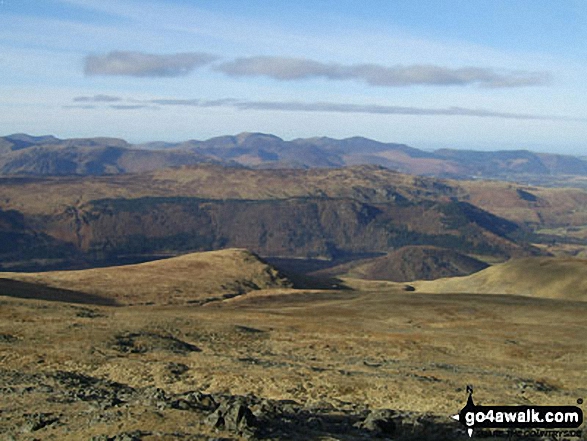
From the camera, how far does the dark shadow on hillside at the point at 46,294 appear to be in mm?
71688

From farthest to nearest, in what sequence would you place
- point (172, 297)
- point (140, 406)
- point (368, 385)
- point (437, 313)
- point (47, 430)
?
point (172, 297), point (437, 313), point (368, 385), point (140, 406), point (47, 430)

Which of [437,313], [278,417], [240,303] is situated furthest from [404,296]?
→ [278,417]

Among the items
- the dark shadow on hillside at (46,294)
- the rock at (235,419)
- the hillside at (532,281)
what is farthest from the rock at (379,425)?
the hillside at (532,281)

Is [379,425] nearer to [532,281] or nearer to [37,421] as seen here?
[37,421]

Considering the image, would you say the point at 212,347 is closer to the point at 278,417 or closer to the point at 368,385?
the point at 368,385

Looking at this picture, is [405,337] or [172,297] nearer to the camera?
[405,337]

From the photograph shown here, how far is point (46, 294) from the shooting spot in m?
76.6

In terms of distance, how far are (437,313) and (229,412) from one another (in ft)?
165

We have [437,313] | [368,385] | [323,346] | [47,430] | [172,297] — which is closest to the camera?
[47,430]

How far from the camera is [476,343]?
148 ft

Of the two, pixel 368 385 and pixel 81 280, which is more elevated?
pixel 368 385
